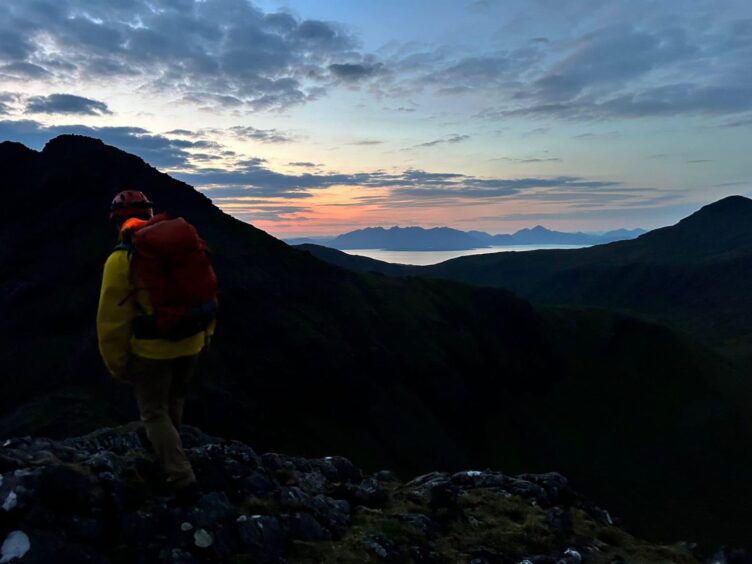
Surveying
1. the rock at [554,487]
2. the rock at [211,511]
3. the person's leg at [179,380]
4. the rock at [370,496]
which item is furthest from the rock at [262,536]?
the rock at [554,487]

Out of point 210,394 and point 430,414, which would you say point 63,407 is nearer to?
point 210,394

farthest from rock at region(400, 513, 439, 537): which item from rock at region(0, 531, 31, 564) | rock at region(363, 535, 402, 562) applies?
rock at region(0, 531, 31, 564)

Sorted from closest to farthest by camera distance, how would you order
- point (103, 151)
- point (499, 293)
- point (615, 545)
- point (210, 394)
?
point (615, 545) → point (210, 394) → point (103, 151) → point (499, 293)

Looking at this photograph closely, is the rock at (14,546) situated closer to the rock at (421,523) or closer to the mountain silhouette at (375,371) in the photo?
the rock at (421,523)

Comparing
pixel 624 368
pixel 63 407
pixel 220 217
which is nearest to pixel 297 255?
pixel 220 217

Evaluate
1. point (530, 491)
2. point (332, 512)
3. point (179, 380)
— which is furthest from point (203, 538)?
point (530, 491)

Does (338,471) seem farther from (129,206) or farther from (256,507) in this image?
(129,206)

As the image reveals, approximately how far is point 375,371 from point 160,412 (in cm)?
8624

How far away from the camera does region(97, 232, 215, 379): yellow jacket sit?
893 cm

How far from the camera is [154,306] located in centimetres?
901

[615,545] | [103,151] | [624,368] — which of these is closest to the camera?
[615,545]

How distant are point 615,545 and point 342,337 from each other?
3221 inches

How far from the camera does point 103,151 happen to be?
357ft

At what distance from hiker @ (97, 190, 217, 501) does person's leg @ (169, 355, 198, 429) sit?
0.17 metres
